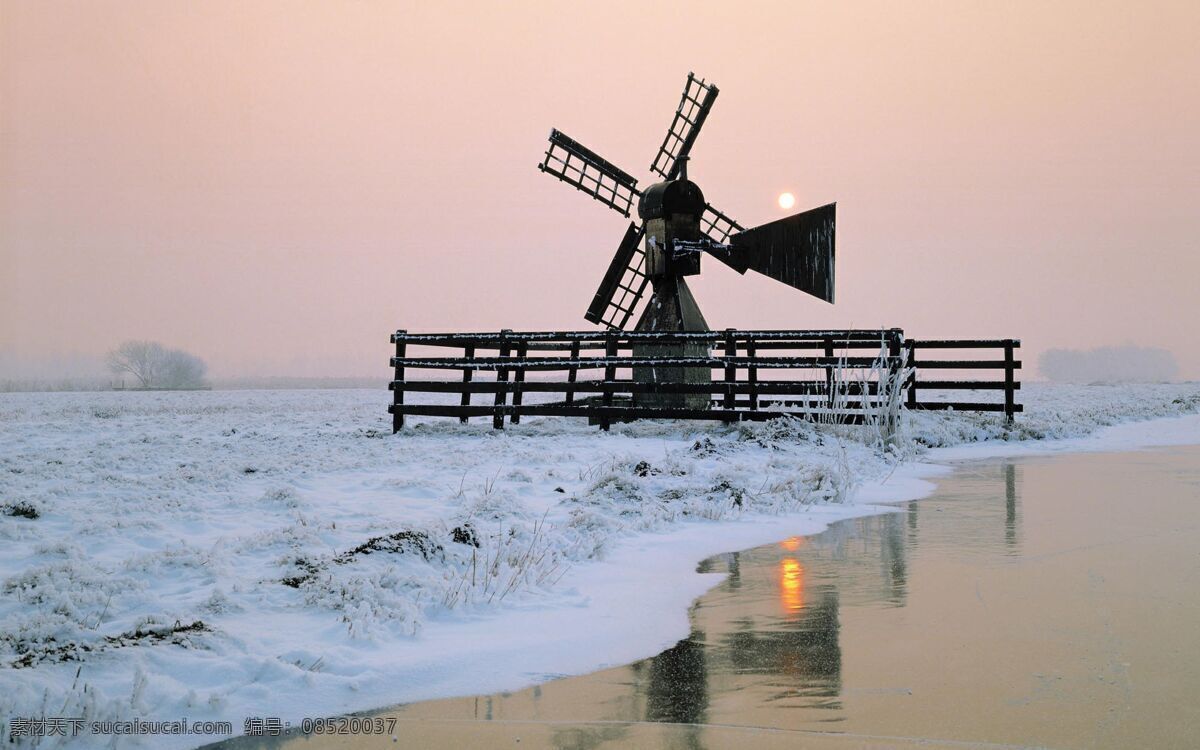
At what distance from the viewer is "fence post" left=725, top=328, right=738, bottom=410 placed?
1561 centimetres

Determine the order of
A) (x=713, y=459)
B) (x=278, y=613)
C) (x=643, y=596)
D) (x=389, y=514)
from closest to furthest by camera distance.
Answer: (x=278, y=613) < (x=643, y=596) < (x=389, y=514) < (x=713, y=459)

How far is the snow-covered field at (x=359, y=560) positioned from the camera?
3816 mm

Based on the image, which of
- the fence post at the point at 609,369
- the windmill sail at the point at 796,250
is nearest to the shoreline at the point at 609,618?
the fence post at the point at 609,369

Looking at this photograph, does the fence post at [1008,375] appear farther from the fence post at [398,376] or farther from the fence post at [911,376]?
the fence post at [398,376]

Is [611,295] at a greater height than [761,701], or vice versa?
[611,295]

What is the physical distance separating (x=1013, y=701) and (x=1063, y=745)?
43cm

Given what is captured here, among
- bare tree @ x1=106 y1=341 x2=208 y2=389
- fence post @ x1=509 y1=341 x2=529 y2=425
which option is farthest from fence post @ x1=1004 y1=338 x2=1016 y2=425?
bare tree @ x1=106 y1=341 x2=208 y2=389

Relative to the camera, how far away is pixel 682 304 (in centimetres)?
1947

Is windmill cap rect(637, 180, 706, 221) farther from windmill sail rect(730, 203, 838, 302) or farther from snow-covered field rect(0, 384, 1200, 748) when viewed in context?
snow-covered field rect(0, 384, 1200, 748)

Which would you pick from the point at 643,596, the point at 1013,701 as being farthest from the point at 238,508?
the point at 1013,701

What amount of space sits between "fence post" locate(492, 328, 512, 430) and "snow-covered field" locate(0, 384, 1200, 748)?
3154 mm

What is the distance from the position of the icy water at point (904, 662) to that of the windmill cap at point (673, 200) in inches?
526

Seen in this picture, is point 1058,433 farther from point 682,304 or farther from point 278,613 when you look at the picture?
point 278,613

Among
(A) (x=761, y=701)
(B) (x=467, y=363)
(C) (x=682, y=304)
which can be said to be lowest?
(A) (x=761, y=701)
